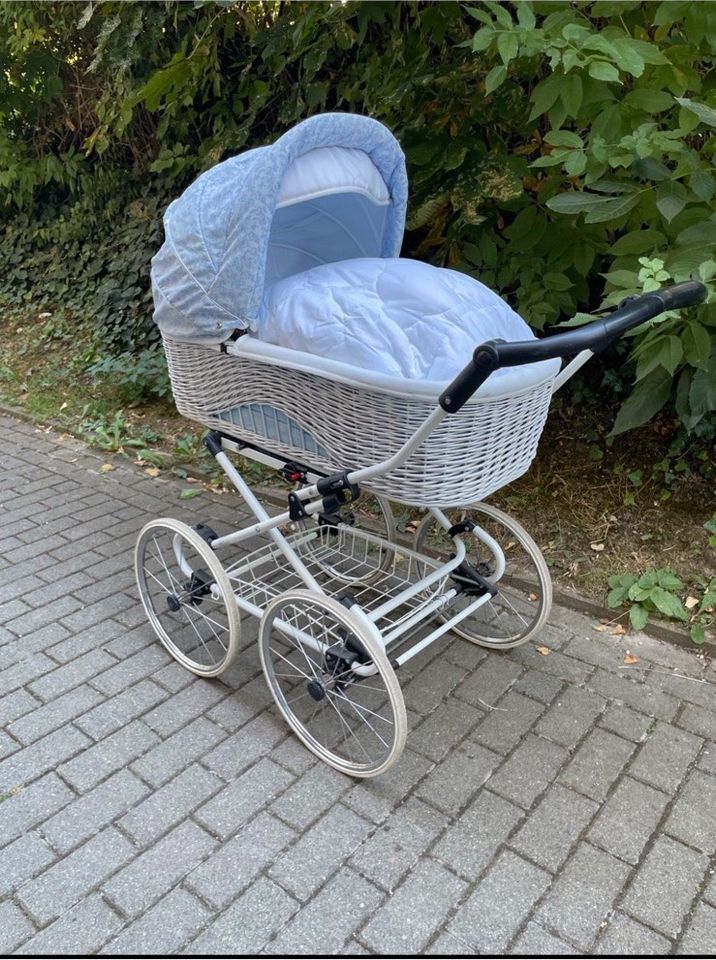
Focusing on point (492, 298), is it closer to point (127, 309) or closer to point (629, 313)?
point (629, 313)

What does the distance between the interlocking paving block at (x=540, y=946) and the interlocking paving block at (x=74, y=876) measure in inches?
39.8

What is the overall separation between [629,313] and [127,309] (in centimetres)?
484

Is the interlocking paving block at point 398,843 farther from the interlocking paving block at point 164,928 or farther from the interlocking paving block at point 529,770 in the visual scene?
the interlocking paving block at point 164,928

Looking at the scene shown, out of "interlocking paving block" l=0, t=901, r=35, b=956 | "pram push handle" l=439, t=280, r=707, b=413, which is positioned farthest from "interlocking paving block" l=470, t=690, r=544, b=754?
"interlocking paving block" l=0, t=901, r=35, b=956

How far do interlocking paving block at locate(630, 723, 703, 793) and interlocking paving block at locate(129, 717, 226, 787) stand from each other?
1315 millimetres

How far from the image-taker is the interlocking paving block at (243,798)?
1994mm

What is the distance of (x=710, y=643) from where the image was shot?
2.68 metres

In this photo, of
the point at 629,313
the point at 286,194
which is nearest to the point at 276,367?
the point at 286,194

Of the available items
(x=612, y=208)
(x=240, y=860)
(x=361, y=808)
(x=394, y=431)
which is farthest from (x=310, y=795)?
(x=612, y=208)

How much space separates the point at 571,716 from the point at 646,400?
→ 1394 mm

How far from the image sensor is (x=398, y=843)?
193cm

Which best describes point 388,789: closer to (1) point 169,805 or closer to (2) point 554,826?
(2) point 554,826

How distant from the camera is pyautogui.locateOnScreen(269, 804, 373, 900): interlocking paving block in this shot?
72.0 inches

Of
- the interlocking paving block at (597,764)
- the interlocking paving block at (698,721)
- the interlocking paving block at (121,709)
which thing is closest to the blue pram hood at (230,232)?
the interlocking paving block at (121,709)
